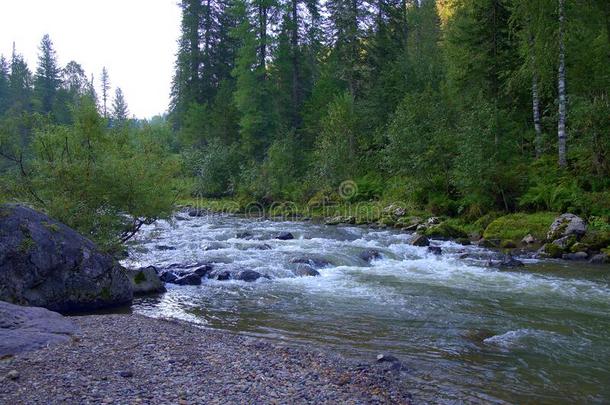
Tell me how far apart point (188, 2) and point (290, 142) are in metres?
25.0

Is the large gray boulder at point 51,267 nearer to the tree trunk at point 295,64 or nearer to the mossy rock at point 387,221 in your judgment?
the mossy rock at point 387,221

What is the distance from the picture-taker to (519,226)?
20797 millimetres

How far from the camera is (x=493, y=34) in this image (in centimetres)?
2711

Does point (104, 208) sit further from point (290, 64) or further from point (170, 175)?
point (290, 64)

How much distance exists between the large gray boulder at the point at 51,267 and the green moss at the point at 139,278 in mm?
908

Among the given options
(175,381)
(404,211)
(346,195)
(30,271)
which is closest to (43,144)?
(30,271)

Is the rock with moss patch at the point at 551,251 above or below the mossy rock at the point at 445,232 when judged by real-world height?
below

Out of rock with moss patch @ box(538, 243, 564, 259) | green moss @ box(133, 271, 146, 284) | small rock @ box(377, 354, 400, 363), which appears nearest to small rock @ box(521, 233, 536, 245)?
rock with moss patch @ box(538, 243, 564, 259)

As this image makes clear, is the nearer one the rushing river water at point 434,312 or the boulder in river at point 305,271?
the rushing river water at point 434,312

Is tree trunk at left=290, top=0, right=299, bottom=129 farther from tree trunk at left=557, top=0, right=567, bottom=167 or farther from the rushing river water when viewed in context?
the rushing river water

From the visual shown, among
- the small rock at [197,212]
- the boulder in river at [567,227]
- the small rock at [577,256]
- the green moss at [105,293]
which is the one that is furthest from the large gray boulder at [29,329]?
the small rock at [197,212]

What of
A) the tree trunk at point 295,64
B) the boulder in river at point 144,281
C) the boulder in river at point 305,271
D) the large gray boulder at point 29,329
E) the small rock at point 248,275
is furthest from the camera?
the tree trunk at point 295,64

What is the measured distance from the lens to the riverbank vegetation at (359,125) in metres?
14.6

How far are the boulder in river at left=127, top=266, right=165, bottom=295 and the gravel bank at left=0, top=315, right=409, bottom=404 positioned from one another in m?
4.21
